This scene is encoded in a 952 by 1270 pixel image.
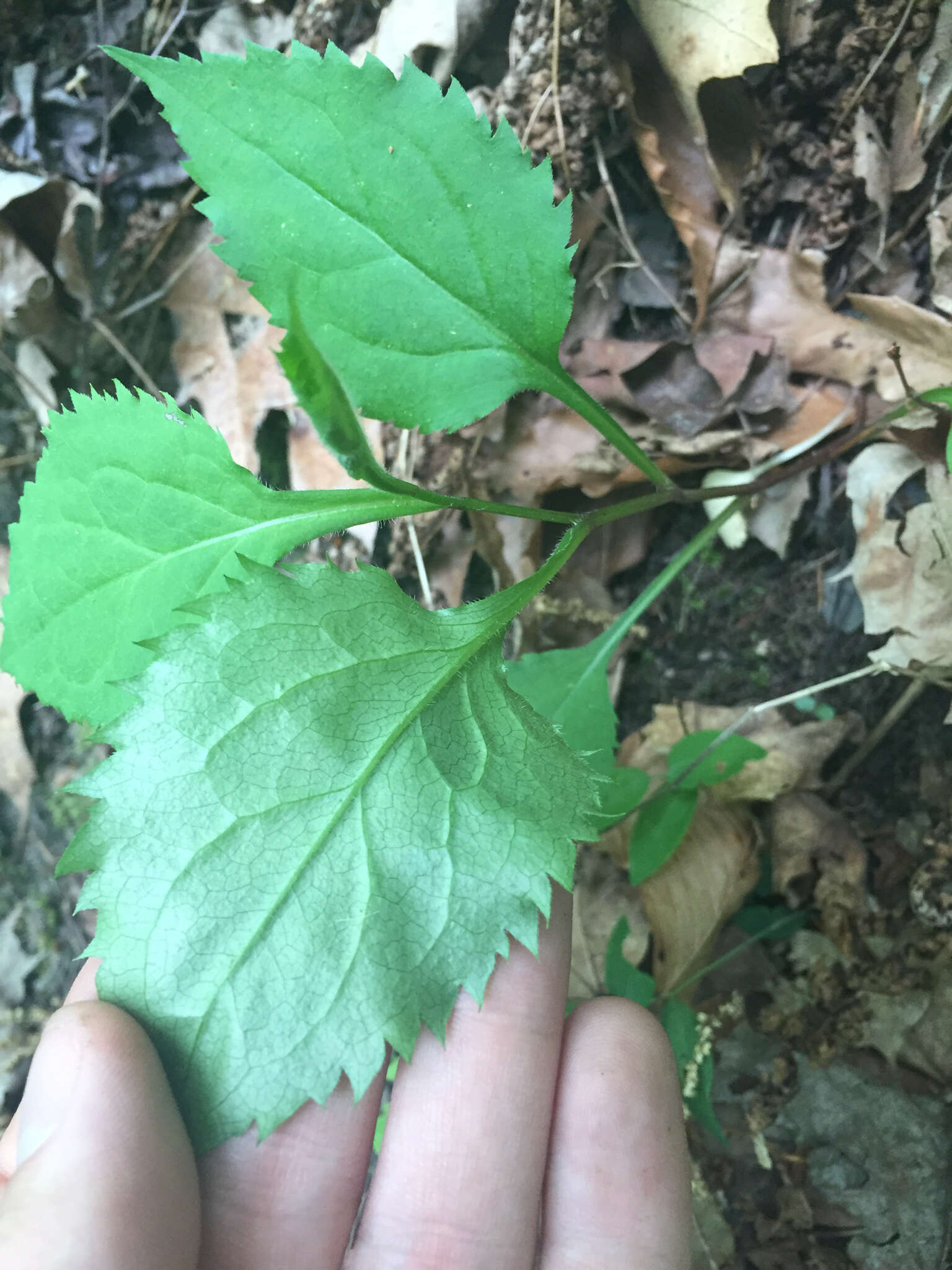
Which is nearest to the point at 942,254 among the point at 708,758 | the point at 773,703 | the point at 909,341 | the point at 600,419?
the point at 909,341

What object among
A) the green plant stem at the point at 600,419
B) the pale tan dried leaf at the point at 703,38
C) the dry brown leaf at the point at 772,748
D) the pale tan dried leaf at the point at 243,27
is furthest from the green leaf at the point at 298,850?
the pale tan dried leaf at the point at 243,27

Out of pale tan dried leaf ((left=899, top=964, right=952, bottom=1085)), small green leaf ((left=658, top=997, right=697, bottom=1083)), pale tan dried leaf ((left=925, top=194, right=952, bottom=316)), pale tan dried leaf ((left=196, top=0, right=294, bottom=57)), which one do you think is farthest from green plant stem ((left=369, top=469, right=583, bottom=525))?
pale tan dried leaf ((left=196, top=0, right=294, bottom=57))

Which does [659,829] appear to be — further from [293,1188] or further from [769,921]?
[293,1188]

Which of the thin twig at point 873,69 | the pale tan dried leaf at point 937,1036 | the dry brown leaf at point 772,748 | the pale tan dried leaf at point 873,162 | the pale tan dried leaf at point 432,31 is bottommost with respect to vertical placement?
the pale tan dried leaf at point 937,1036

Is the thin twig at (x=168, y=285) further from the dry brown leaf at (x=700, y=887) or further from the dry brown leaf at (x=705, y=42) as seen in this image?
the dry brown leaf at (x=700, y=887)

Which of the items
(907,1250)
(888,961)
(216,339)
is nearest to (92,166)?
(216,339)

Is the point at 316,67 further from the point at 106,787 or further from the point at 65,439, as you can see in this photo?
the point at 106,787
